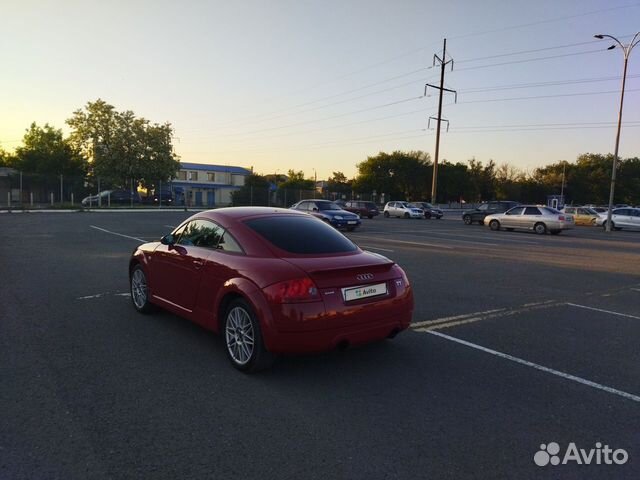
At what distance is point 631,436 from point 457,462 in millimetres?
1425

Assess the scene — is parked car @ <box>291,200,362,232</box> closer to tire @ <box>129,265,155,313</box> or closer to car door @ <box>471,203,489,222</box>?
car door @ <box>471,203,489,222</box>

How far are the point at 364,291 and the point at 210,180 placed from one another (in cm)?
8736

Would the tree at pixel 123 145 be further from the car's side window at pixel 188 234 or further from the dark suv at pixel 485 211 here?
the car's side window at pixel 188 234

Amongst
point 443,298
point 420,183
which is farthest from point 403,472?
point 420,183

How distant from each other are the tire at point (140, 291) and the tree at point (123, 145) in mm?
44805

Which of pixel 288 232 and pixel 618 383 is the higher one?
pixel 288 232

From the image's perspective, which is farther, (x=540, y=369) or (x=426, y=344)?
(x=426, y=344)

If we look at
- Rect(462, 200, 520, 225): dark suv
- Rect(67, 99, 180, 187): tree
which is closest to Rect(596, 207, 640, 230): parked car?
Rect(462, 200, 520, 225): dark suv

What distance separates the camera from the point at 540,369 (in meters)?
4.75

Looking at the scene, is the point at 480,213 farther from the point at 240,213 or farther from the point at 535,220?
the point at 240,213

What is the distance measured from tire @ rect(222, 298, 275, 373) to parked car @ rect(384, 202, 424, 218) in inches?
1505

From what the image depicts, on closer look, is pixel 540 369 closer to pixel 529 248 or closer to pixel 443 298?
pixel 443 298

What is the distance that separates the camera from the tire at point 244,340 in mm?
4289

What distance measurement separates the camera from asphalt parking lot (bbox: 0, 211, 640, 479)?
3045 mm
